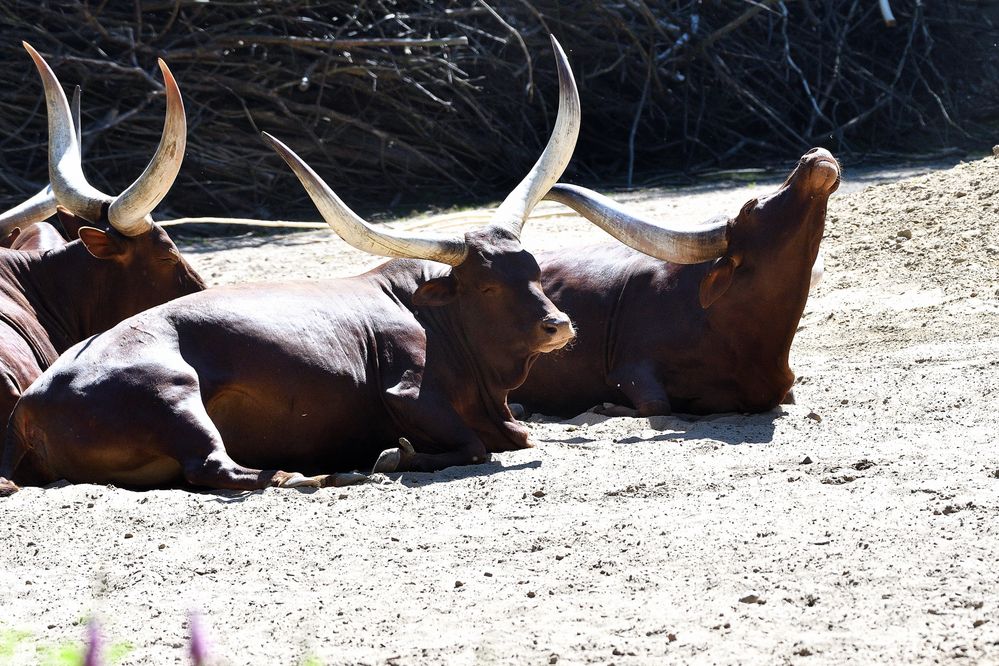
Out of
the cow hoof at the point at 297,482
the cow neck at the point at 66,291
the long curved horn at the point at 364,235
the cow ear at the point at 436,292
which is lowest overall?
the cow hoof at the point at 297,482

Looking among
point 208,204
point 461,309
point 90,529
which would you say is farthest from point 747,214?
point 208,204

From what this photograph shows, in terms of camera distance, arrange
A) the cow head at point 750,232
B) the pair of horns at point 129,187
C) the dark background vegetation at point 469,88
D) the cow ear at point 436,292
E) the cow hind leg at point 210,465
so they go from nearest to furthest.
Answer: the cow hind leg at point 210,465, the cow ear at point 436,292, the pair of horns at point 129,187, the cow head at point 750,232, the dark background vegetation at point 469,88

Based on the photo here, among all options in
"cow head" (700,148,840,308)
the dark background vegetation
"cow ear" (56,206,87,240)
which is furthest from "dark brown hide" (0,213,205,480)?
the dark background vegetation

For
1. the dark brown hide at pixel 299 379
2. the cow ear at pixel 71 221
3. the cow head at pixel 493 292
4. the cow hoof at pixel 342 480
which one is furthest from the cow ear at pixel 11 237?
the cow hoof at pixel 342 480

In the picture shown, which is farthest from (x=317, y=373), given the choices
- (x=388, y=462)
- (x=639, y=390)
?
(x=639, y=390)

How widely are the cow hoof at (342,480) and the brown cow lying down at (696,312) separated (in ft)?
5.67

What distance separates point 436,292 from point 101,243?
1694 mm

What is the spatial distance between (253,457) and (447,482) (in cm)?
77

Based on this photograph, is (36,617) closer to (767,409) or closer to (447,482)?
(447,482)

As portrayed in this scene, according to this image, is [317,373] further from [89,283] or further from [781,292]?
[781,292]

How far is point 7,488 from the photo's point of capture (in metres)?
5.11

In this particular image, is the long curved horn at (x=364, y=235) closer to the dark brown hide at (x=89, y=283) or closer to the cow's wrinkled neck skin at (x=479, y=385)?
the cow's wrinkled neck skin at (x=479, y=385)

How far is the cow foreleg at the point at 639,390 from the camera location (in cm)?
650

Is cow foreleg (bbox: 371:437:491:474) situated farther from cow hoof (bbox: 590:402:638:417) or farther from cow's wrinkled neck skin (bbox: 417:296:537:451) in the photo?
cow hoof (bbox: 590:402:638:417)
